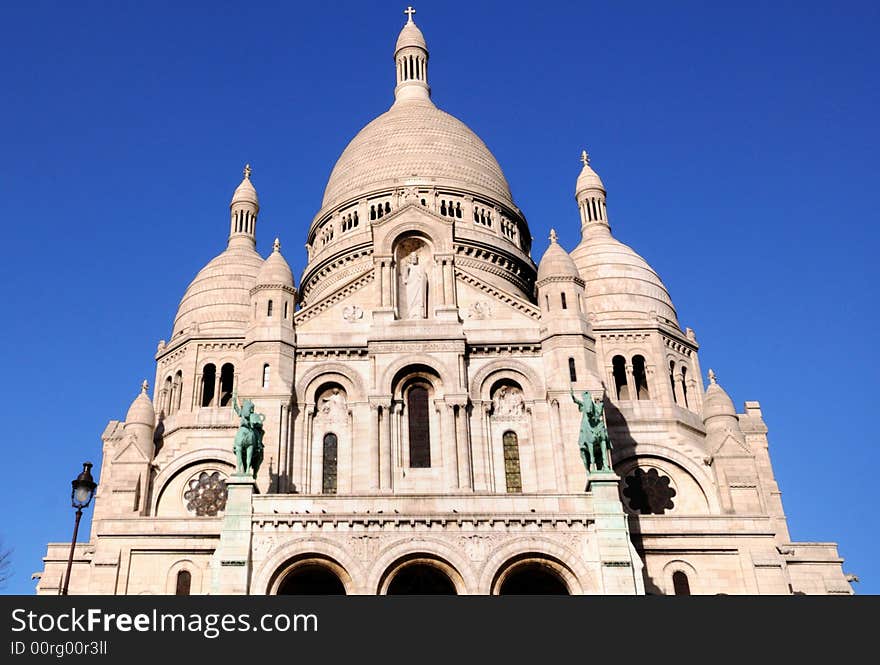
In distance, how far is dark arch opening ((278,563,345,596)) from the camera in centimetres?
3428

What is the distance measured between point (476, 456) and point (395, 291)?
8.12 m

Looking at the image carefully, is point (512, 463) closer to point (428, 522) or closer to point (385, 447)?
point (385, 447)

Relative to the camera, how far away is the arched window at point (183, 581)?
4122 cm

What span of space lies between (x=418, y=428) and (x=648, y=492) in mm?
11749

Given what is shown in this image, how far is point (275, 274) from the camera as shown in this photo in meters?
43.8

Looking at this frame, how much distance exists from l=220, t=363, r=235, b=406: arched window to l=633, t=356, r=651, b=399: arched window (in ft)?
63.5

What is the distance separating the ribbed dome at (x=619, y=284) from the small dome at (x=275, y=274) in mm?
15679

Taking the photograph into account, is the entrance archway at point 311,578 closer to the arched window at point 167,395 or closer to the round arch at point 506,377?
the round arch at point 506,377

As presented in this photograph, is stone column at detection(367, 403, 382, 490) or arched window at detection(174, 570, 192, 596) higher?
stone column at detection(367, 403, 382, 490)

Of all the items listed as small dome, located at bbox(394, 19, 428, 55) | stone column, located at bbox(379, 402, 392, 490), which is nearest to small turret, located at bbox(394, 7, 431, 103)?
small dome, located at bbox(394, 19, 428, 55)

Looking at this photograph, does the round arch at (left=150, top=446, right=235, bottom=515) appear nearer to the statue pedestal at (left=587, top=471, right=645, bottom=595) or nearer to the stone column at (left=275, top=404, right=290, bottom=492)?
the stone column at (left=275, top=404, right=290, bottom=492)

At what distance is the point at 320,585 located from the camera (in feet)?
118

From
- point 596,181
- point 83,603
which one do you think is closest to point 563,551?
point 83,603

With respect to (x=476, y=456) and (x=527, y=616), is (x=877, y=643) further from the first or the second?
(x=476, y=456)
